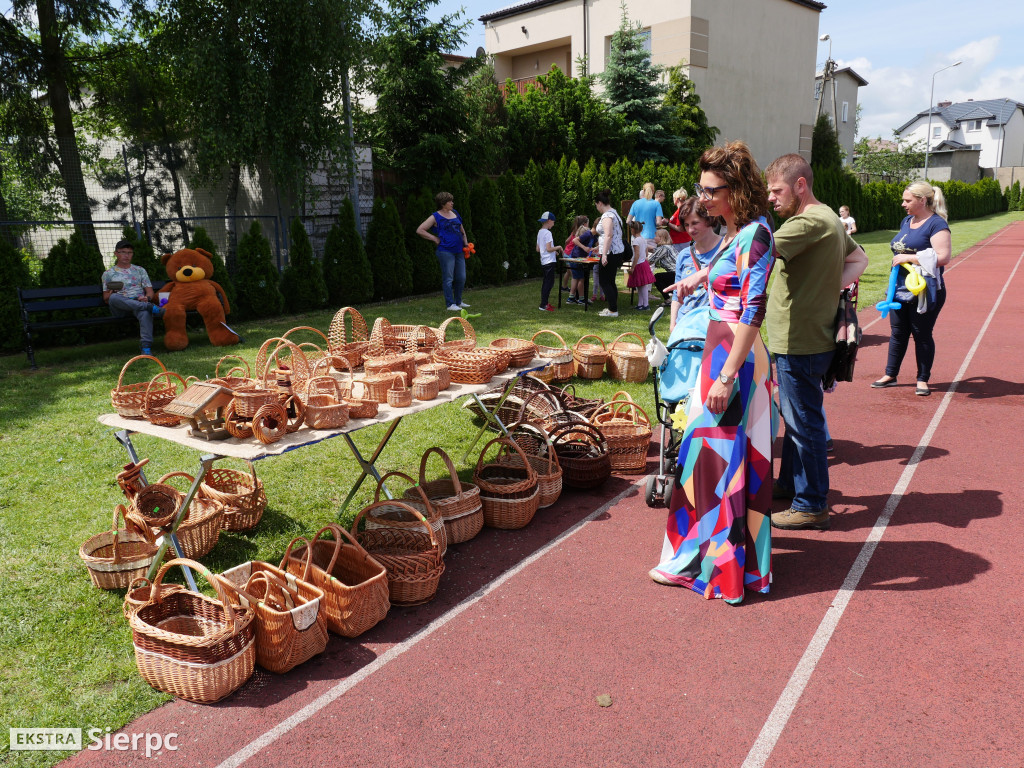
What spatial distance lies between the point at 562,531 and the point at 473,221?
1343cm

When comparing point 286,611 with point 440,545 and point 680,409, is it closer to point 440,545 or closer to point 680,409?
point 440,545

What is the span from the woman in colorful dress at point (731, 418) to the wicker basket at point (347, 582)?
1633mm

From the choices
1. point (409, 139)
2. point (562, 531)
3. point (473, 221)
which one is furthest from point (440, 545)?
point (409, 139)

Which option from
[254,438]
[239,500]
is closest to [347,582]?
[254,438]

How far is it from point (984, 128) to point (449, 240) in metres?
91.4

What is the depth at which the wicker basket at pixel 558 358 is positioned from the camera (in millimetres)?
5938

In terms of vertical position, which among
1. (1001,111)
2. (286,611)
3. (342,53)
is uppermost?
(1001,111)

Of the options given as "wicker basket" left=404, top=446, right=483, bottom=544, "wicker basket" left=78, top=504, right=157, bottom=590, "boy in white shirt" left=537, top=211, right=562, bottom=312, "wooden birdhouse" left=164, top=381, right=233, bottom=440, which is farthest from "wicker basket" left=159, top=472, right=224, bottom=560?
"boy in white shirt" left=537, top=211, right=562, bottom=312

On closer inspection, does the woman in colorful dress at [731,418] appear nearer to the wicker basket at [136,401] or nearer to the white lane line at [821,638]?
the white lane line at [821,638]

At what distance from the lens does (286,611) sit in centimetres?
313

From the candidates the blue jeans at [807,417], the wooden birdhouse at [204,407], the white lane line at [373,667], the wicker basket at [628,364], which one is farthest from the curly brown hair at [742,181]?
the wicker basket at [628,364]

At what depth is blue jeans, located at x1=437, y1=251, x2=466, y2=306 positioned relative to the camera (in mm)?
12750

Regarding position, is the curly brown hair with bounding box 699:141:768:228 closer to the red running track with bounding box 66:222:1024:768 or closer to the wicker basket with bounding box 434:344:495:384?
the wicker basket with bounding box 434:344:495:384

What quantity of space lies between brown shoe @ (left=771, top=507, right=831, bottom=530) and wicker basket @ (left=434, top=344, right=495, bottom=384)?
2127 millimetres
